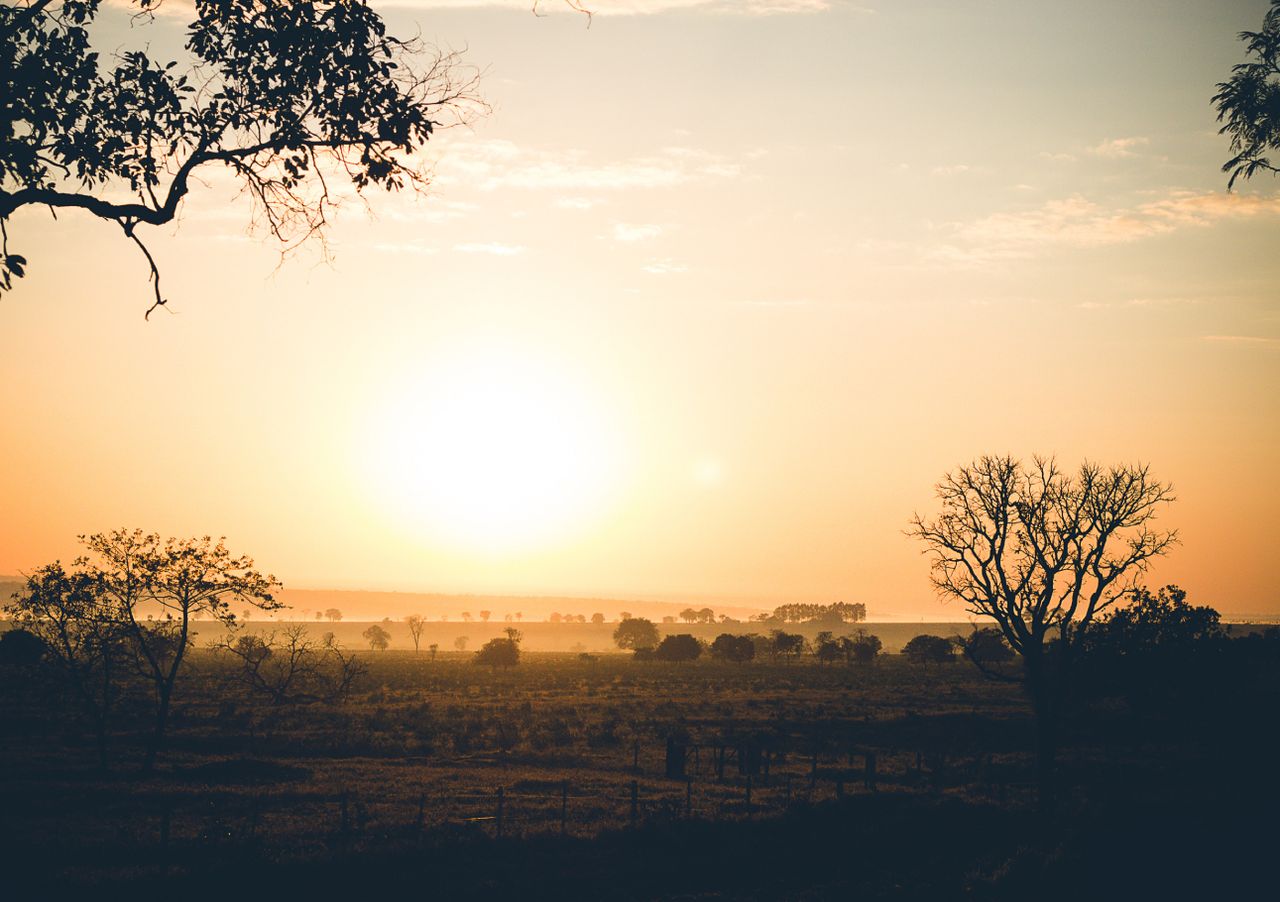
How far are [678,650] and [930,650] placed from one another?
37712mm

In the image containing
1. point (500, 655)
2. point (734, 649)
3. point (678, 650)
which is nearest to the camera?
point (500, 655)

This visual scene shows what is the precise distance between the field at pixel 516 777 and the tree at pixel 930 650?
49.9 meters

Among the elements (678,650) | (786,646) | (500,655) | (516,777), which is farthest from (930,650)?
(516,777)

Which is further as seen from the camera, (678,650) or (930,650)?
(678,650)

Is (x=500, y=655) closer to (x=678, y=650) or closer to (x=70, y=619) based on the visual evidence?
(x=678, y=650)

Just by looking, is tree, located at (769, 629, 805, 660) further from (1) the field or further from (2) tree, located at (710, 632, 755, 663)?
(1) the field

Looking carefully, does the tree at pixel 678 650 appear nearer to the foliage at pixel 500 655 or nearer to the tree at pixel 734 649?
the tree at pixel 734 649

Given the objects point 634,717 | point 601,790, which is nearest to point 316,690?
point 634,717

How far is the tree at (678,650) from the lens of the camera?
136 m

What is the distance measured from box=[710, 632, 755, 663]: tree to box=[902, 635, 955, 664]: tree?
77.4 ft

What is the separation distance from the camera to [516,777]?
3506 cm

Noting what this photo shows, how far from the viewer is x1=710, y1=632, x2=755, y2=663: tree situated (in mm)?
132625

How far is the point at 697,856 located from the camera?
2194 centimetres

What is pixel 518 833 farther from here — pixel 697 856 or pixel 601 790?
pixel 601 790
